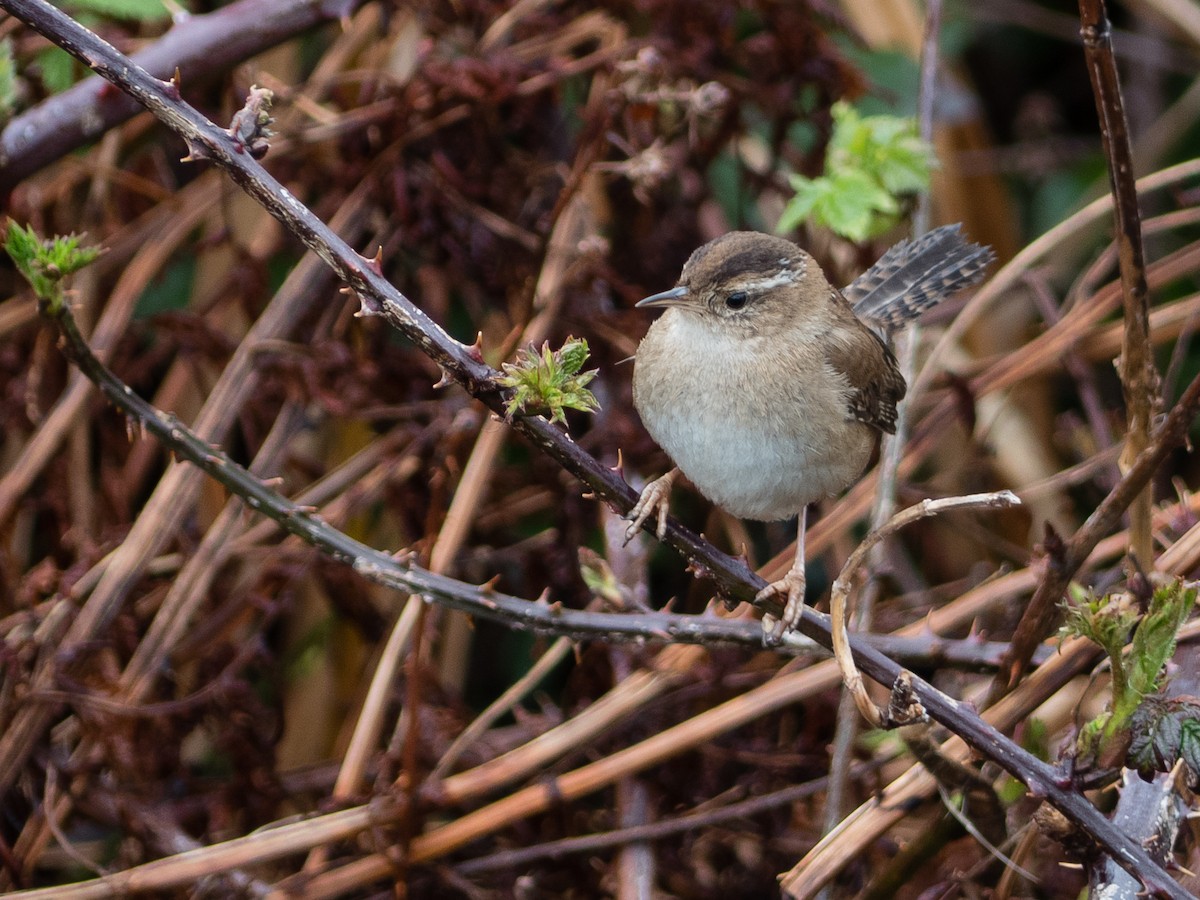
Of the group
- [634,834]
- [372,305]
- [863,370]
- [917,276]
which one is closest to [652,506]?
[863,370]

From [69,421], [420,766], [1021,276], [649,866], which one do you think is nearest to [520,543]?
[420,766]

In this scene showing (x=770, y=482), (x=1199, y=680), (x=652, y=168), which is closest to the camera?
(x=1199, y=680)

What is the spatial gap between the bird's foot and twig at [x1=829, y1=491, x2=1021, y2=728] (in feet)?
0.33

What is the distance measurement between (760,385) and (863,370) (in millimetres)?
332

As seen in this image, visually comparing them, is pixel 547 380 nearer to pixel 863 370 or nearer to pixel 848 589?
pixel 848 589

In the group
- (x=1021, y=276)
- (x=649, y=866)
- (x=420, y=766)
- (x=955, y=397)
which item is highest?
(x=1021, y=276)

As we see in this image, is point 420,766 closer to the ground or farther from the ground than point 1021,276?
closer to the ground

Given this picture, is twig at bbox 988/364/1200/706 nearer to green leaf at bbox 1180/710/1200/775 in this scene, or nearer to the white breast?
green leaf at bbox 1180/710/1200/775

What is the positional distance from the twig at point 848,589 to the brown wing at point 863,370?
90cm

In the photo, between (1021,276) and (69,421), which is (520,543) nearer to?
(69,421)

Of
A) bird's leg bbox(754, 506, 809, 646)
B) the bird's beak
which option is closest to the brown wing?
the bird's beak

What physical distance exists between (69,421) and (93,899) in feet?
4.03

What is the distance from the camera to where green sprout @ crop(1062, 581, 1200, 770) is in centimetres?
174

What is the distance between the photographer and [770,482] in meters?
2.64
